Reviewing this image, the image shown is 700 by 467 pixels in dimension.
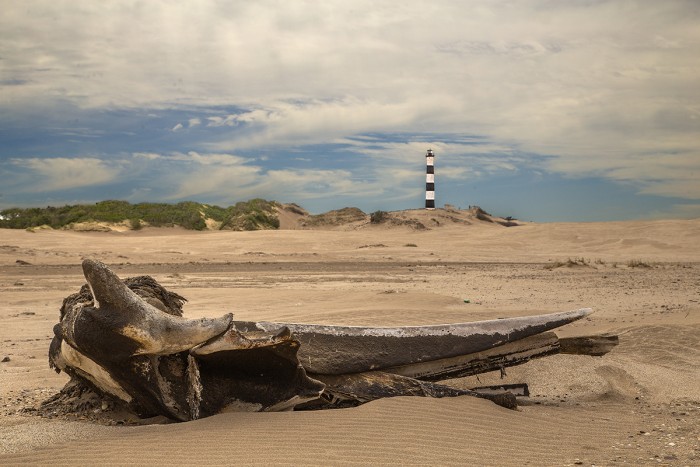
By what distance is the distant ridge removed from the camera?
37906 mm

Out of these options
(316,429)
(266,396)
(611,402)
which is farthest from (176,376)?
(611,402)

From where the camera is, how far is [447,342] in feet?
20.1

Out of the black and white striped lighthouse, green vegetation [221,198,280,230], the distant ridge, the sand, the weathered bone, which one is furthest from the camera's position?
A: the black and white striped lighthouse

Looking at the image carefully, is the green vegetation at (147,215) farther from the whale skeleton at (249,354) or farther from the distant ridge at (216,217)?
the whale skeleton at (249,354)

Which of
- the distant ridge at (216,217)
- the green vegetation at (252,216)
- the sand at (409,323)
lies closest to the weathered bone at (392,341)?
the sand at (409,323)

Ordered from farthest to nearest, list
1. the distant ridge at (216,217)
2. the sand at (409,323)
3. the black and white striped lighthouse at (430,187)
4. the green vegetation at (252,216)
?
the black and white striped lighthouse at (430,187)
the green vegetation at (252,216)
the distant ridge at (216,217)
the sand at (409,323)

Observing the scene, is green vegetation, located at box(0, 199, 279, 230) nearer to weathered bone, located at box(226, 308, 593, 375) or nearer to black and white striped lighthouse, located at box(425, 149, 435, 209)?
black and white striped lighthouse, located at box(425, 149, 435, 209)

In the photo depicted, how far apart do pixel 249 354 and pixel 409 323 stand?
6123mm

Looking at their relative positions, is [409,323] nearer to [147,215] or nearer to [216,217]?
[147,215]

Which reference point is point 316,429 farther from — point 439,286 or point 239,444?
point 439,286

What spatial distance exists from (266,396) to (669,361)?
556 centimetres

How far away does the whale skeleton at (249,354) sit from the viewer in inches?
186

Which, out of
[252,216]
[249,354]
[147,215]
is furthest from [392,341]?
[147,215]

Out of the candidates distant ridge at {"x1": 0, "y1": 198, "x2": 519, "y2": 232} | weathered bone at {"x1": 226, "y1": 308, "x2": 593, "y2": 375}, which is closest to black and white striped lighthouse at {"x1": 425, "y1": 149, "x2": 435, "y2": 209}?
distant ridge at {"x1": 0, "y1": 198, "x2": 519, "y2": 232}
